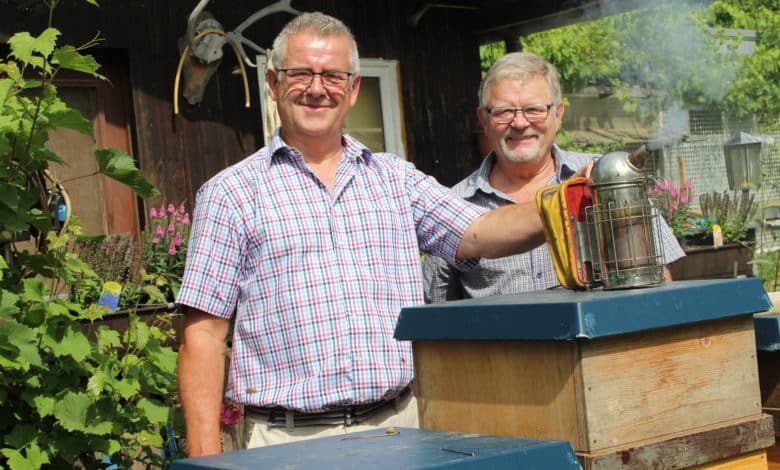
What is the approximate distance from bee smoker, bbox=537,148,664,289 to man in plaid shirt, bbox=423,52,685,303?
78cm

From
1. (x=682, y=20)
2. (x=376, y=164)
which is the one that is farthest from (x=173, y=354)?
(x=682, y=20)

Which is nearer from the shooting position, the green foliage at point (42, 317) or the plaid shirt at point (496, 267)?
the green foliage at point (42, 317)

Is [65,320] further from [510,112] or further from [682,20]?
[682,20]

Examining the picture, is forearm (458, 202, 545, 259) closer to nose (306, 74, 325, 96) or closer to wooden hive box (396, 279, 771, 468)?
wooden hive box (396, 279, 771, 468)

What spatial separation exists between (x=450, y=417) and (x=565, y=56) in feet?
52.6

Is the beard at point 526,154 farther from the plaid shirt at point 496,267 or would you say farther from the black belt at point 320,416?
the black belt at point 320,416

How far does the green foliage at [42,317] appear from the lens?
2547mm

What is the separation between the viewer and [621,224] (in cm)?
234

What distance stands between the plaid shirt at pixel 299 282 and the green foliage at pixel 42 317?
24 cm

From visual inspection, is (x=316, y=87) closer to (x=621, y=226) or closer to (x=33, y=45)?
(x=33, y=45)

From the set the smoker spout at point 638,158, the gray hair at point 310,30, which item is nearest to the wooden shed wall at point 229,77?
the gray hair at point 310,30

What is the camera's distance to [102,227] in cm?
647

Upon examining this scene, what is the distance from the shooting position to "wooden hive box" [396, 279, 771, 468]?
2090mm

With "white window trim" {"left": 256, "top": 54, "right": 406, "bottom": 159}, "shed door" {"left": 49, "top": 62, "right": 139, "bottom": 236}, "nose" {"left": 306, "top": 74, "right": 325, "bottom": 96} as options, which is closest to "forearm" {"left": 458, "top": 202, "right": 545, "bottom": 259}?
"nose" {"left": 306, "top": 74, "right": 325, "bottom": 96}
